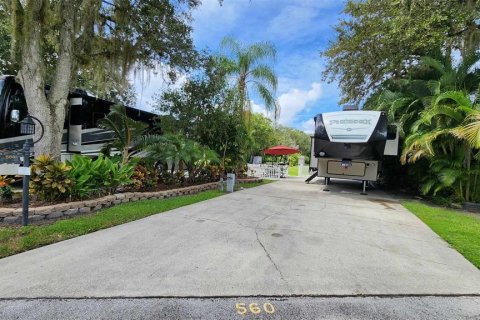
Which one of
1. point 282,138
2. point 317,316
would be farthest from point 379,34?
point 282,138

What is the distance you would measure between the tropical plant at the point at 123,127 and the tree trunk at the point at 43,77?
1.05 m

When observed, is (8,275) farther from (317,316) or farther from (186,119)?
(186,119)

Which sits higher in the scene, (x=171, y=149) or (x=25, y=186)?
(x=171, y=149)

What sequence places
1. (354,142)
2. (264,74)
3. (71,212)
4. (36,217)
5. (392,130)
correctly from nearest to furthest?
1. (36,217)
2. (71,212)
3. (354,142)
4. (392,130)
5. (264,74)

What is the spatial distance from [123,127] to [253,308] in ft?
20.5

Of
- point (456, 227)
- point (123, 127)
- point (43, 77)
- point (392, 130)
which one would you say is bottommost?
point (456, 227)

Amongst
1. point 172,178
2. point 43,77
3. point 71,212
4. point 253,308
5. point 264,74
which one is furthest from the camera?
point 264,74

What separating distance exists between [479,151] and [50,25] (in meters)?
11.0

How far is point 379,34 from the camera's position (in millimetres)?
9609

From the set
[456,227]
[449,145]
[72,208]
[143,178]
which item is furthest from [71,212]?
[449,145]

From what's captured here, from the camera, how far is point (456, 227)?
5.55 m

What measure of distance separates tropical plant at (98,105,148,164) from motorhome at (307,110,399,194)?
5742 mm

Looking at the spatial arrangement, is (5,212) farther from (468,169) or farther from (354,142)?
(468,169)

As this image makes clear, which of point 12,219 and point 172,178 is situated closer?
point 12,219
